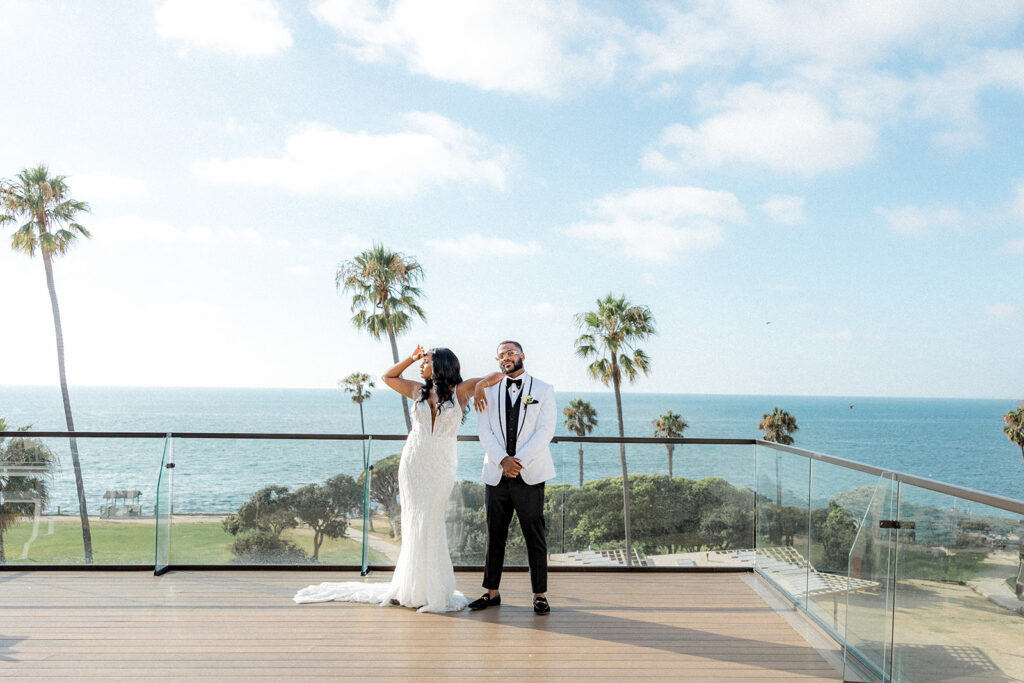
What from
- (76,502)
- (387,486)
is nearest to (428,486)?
(387,486)

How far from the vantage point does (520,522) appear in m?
4.39

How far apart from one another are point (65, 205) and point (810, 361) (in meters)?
66.0

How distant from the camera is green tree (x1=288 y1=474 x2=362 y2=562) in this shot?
5262 millimetres

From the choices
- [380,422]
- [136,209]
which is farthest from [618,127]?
[136,209]

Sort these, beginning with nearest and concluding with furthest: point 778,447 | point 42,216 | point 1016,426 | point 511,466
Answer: point 511,466 < point 778,447 < point 42,216 < point 1016,426

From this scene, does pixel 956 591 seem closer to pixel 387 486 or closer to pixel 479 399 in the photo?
pixel 479 399

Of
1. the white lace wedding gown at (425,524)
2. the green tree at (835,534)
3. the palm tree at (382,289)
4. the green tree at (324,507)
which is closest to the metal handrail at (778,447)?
the green tree at (835,534)

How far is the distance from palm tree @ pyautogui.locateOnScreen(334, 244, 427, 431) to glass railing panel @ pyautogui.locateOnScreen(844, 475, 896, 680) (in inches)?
963

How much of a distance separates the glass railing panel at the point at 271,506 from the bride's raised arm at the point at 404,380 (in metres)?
0.87

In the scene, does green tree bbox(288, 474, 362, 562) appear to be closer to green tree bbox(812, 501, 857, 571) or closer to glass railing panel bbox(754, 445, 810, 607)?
glass railing panel bbox(754, 445, 810, 607)

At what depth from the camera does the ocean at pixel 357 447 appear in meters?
5.25

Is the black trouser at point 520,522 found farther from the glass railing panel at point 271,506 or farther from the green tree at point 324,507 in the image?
the green tree at point 324,507

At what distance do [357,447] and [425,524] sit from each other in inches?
48.2

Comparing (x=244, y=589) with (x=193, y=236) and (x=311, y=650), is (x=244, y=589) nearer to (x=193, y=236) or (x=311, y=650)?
(x=311, y=650)
